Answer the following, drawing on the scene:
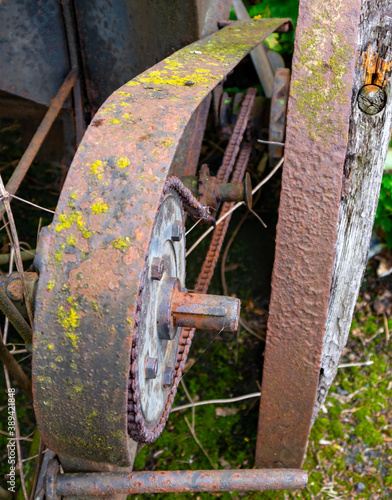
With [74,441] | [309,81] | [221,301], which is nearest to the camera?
[74,441]

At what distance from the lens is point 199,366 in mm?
2982

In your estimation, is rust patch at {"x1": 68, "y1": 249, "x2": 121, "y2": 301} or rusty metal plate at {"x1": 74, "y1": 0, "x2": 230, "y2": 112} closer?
rust patch at {"x1": 68, "y1": 249, "x2": 121, "y2": 301}

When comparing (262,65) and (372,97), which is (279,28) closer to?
(262,65)

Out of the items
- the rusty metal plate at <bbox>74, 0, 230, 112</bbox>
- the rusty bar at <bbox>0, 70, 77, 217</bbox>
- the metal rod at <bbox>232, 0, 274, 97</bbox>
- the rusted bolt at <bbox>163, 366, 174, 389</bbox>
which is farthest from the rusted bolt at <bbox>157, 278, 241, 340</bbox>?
the metal rod at <bbox>232, 0, 274, 97</bbox>

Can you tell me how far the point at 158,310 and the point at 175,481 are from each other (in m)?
0.57

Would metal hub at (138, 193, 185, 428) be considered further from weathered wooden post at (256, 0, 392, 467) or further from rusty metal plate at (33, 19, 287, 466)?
weathered wooden post at (256, 0, 392, 467)

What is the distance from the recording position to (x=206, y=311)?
1.43m

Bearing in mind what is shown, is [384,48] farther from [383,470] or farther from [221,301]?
[383,470]

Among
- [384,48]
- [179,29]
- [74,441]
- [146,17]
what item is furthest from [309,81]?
[74,441]

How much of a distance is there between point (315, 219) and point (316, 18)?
0.62 metres

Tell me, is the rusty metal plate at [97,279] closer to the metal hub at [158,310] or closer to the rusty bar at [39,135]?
the metal hub at [158,310]

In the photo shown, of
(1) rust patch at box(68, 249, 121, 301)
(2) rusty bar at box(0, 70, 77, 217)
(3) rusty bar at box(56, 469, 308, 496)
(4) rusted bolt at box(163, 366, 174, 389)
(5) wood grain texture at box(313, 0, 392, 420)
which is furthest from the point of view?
(2) rusty bar at box(0, 70, 77, 217)

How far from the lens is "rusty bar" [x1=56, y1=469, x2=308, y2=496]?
1.55m

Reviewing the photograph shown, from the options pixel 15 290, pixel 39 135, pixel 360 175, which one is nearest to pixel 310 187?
pixel 360 175
